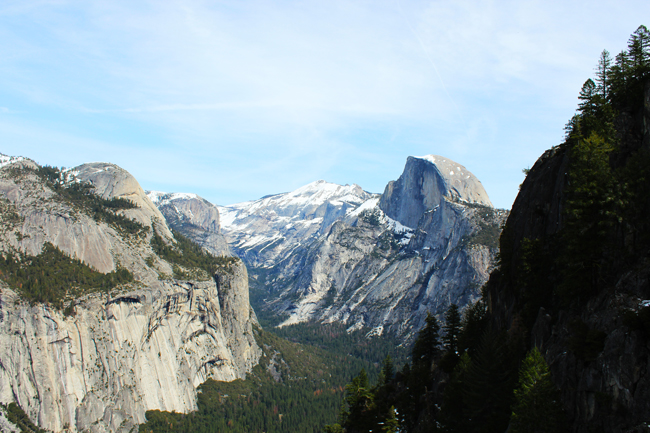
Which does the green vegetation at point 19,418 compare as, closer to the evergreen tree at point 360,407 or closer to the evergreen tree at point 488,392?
the evergreen tree at point 360,407

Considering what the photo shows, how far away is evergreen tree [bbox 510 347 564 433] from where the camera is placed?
1206 inches

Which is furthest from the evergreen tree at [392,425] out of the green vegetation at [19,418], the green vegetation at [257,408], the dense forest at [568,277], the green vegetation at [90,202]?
the green vegetation at [90,202]

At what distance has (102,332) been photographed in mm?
131875

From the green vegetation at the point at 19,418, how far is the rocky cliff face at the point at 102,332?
1701mm

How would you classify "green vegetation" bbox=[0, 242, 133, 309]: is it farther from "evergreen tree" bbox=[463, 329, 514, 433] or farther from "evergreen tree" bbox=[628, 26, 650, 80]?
"evergreen tree" bbox=[628, 26, 650, 80]

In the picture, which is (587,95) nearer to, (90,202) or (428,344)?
(428,344)

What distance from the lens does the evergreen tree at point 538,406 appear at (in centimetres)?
3064

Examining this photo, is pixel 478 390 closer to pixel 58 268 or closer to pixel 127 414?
pixel 127 414

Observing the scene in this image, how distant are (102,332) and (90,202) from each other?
222ft

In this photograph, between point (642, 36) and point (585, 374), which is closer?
point (585, 374)

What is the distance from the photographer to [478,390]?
4119 cm

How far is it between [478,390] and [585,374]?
39.7ft

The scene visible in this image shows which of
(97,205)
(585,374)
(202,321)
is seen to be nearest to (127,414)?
(202,321)

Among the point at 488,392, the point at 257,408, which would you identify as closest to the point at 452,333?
the point at 488,392
